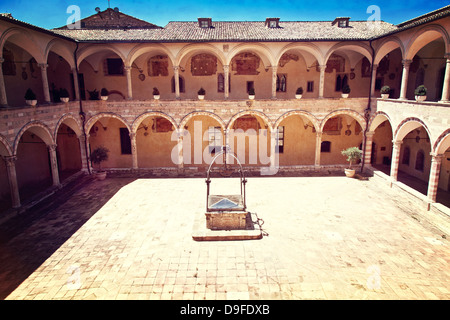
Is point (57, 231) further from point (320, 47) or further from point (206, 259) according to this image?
point (320, 47)

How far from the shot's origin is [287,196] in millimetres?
15211

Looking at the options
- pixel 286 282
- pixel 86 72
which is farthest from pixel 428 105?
pixel 86 72

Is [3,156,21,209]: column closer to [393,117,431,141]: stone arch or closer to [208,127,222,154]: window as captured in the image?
[208,127,222,154]: window

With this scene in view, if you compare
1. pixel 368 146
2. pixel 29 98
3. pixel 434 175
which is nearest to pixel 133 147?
pixel 29 98

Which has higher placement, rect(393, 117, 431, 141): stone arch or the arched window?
rect(393, 117, 431, 141): stone arch

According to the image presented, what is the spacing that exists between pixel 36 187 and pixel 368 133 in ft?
66.1

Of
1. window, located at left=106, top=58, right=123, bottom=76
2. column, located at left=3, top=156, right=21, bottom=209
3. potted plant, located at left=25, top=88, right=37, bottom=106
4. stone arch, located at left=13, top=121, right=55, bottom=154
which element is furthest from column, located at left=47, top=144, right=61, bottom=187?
window, located at left=106, top=58, right=123, bottom=76

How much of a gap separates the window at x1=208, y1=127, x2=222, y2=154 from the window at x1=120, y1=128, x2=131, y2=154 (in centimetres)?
587

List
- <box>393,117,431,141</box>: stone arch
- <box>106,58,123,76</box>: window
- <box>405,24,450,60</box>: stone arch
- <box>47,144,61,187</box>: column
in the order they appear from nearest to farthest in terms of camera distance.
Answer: <box>405,24,450,60</box>: stone arch → <box>393,117,431,141</box>: stone arch → <box>47,144,61,187</box>: column → <box>106,58,123,76</box>: window

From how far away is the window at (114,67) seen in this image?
798 inches

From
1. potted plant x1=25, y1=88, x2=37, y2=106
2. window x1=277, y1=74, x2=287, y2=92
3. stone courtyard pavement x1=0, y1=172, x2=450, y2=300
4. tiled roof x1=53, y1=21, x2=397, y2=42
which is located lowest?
stone courtyard pavement x1=0, y1=172, x2=450, y2=300

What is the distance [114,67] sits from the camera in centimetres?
2041

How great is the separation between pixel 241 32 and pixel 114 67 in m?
9.01

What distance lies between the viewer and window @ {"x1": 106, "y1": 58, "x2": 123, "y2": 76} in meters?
20.3
